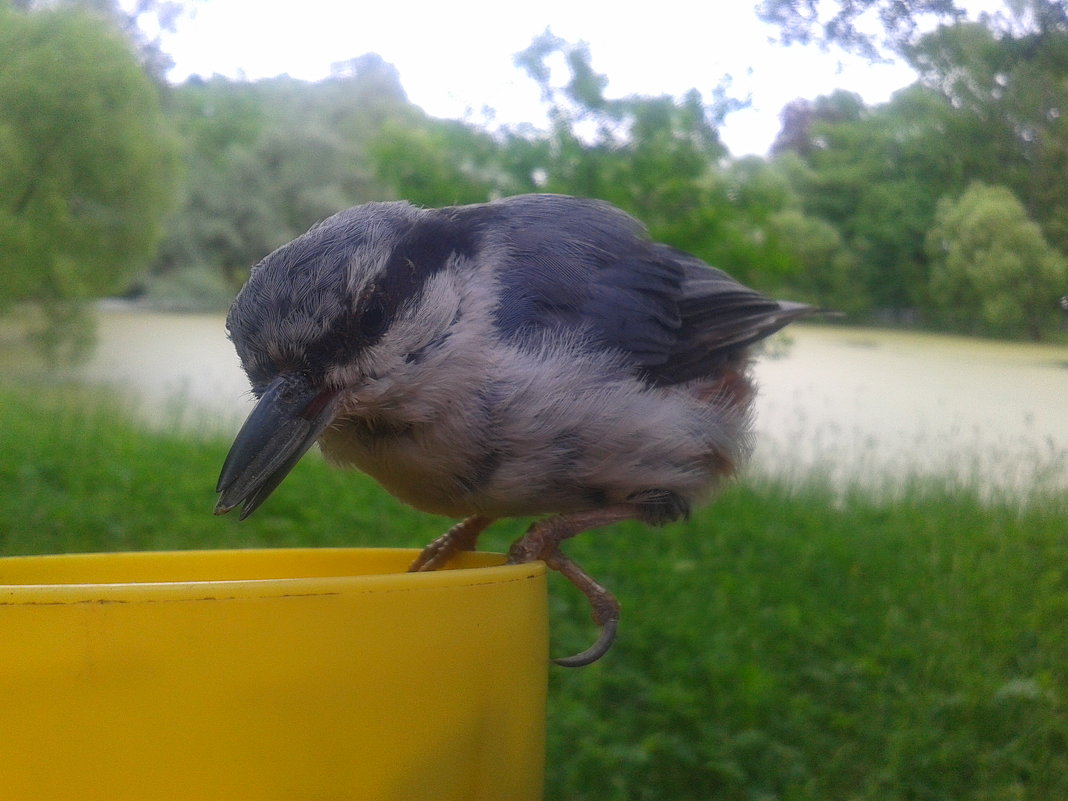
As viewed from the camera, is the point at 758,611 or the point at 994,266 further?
the point at 758,611

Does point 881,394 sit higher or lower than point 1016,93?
lower

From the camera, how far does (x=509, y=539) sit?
3.00m

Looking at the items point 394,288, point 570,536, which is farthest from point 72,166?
point 570,536

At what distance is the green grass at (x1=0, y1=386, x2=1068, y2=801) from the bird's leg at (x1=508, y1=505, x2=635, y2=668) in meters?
0.58

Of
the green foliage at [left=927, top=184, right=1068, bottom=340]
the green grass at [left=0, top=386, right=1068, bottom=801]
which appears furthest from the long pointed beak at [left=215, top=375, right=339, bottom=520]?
the green foliage at [left=927, top=184, right=1068, bottom=340]

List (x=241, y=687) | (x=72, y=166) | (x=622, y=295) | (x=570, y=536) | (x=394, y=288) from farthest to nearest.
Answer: (x=72, y=166) < (x=622, y=295) < (x=570, y=536) < (x=394, y=288) < (x=241, y=687)

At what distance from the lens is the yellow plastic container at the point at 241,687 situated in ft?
2.54

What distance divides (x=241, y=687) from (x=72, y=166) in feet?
5.57

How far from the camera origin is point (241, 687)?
794mm

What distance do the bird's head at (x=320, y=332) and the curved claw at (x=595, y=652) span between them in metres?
0.46

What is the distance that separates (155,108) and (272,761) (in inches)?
78.3

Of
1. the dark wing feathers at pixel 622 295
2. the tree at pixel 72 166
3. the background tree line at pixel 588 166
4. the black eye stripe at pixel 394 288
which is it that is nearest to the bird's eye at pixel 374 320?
the black eye stripe at pixel 394 288

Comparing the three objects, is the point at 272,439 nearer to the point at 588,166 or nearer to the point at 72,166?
the point at 72,166

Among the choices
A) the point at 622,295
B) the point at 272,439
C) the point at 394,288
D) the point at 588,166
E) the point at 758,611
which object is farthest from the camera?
the point at 588,166
